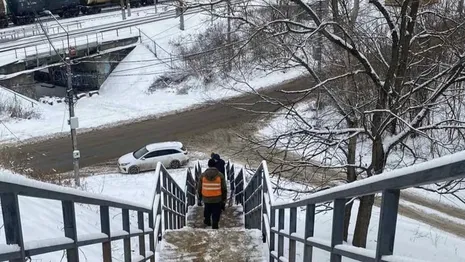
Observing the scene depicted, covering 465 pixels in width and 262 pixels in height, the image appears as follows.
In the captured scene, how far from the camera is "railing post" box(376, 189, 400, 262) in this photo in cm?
190

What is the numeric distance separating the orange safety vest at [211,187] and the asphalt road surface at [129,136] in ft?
40.6

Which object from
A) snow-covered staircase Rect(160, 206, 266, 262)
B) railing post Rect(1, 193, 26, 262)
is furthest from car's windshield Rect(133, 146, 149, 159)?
railing post Rect(1, 193, 26, 262)

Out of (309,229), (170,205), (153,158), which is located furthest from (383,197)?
(153,158)

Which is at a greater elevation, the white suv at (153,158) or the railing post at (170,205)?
the railing post at (170,205)

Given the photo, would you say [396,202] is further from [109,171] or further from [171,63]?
[171,63]

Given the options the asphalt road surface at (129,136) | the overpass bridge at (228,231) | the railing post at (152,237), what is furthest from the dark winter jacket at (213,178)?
the asphalt road surface at (129,136)

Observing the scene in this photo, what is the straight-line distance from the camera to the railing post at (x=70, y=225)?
266 centimetres

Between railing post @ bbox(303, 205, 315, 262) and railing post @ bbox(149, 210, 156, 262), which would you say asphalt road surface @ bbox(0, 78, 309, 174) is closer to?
railing post @ bbox(149, 210, 156, 262)

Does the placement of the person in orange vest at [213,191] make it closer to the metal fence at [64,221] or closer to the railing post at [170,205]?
the railing post at [170,205]

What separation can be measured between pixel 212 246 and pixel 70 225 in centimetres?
454

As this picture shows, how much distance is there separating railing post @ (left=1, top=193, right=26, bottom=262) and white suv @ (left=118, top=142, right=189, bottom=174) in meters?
20.1

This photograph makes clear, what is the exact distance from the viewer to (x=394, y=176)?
5.96 feet

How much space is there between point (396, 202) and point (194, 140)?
24485 millimetres

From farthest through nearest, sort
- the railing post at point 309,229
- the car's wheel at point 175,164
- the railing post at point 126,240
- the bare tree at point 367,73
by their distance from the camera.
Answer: the car's wheel at point 175,164
the bare tree at point 367,73
the railing post at point 126,240
the railing post at point 309,229
